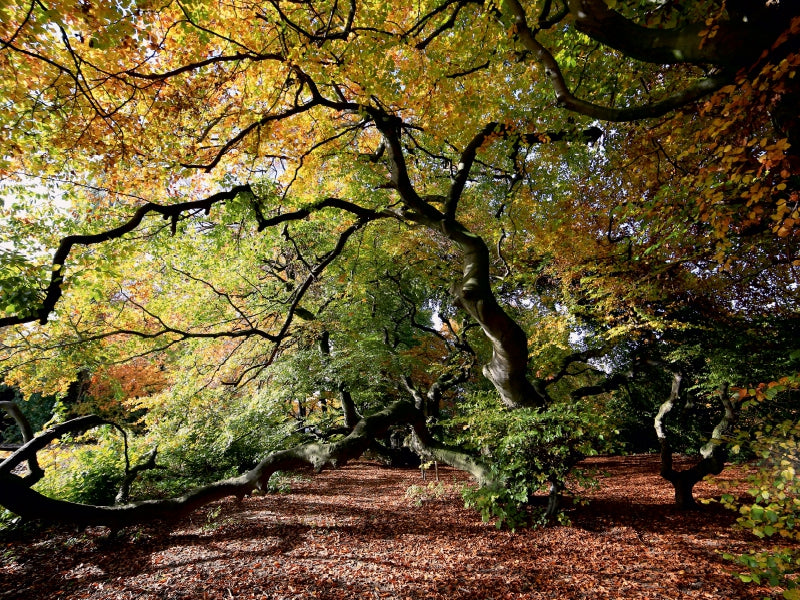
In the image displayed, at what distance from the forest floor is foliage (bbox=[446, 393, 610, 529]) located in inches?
14.2

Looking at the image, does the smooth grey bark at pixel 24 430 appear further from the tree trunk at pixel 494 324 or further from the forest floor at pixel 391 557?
the tree trunk at pixel 494 324

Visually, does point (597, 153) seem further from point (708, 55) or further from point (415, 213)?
point (708, 55)

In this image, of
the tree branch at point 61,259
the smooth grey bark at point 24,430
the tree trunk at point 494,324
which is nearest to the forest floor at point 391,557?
the smooth grey bark at point 24,430

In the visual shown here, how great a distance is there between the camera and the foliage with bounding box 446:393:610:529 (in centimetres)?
490

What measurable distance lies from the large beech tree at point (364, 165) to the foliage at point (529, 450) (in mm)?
573

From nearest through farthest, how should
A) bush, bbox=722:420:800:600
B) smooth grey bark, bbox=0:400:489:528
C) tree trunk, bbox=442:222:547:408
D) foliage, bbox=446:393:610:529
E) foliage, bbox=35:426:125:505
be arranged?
1. bush, bbox=722:420:800:600
2. smooth grey bark, bbox=0:400:489:528
3. foliage, bbox=446:393:610:529
4. tree trunk, bbox=442:222:547:408
5. foliage, bbox=35:426:125:505

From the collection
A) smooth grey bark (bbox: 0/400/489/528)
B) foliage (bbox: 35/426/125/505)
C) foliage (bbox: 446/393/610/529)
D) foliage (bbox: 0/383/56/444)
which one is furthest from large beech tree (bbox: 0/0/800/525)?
foliage (bbox: 0/383/56/444)

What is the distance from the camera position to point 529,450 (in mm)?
5270

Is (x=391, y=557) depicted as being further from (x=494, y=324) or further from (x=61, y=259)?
(x=61, y=259)

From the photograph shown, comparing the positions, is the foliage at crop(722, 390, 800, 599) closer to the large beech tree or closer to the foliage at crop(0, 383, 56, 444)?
the large beech tree

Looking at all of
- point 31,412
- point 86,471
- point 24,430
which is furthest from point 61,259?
point 31,412

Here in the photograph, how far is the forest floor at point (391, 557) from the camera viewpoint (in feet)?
12.7

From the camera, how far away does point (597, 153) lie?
25.4 feet

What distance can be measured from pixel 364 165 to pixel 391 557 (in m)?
6.88
